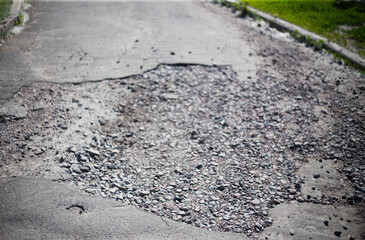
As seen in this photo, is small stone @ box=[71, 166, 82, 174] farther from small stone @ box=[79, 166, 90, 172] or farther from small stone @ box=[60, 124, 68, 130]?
small stone @ box=[60, 124, 68, 130]

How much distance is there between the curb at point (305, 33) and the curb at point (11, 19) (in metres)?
5.83

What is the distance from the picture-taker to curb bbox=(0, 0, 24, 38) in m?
6.08

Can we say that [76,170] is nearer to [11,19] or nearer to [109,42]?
[109,42]

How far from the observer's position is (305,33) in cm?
700

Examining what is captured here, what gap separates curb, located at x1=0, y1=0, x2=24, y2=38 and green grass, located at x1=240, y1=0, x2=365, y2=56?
6.15 meters

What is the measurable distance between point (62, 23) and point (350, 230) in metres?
6.78

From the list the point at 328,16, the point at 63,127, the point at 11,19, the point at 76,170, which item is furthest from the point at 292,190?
the point at 11,19

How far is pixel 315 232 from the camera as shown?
3.08 m

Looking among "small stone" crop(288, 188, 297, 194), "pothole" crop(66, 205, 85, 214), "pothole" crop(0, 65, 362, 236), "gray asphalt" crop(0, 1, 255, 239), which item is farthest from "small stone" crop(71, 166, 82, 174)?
"small stone" crop(288, 188, 297, 194)

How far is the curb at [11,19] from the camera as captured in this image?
20.0 ft

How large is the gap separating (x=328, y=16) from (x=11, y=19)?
7664 millimetres

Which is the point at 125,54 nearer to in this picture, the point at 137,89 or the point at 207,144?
the point at 137,89

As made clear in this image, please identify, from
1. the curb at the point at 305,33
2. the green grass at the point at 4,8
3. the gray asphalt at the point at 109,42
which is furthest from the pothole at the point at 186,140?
the green grass at the point at 4,8

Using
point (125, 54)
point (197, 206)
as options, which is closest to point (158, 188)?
point (197, 206)
